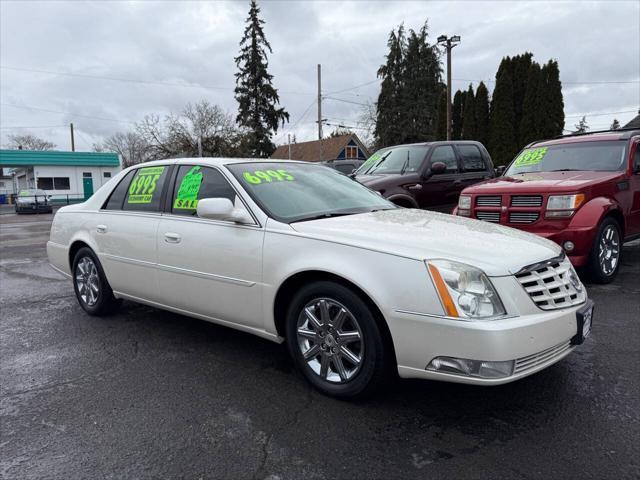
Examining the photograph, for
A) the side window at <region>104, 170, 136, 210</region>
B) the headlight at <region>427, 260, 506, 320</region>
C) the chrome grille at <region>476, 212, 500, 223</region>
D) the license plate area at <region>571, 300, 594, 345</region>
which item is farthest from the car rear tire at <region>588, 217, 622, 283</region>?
the side window at <region>104, 170, 136, 210</region>

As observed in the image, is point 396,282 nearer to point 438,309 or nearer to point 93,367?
point 438,309

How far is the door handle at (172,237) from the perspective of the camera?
12.6ft

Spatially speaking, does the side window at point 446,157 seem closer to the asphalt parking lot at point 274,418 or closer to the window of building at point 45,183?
the asphalt parking lot at point 274,418

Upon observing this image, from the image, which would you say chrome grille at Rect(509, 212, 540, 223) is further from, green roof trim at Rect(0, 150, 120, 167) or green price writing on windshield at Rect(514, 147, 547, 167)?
green roof trim at Rect(0, 150, 120, 167)

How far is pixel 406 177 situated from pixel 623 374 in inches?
207

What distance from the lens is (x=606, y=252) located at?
5836 mm

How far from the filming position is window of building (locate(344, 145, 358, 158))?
50.7m

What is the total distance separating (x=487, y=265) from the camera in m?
2.62

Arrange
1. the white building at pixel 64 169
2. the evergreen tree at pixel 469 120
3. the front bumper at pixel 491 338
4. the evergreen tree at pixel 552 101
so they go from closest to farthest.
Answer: the front bumper at pixel 491 338 → the evergreen tree at pixel 552 101 → the evergreen tree at pixel 469 120 → the white building at pixel 64 169

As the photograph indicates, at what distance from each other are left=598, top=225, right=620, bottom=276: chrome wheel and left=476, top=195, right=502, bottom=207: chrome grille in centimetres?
122

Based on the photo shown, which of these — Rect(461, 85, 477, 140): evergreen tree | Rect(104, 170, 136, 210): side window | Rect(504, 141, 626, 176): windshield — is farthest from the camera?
Rect(461, 85, 477, 140): evergreen tree

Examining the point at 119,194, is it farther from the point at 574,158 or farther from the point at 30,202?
the point at 30,202

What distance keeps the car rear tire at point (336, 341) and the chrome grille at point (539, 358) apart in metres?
0.71

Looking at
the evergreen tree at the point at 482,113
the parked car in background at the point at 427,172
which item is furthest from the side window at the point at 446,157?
the evergreen tree at the point at 482,113
